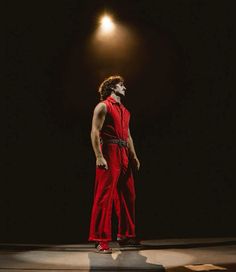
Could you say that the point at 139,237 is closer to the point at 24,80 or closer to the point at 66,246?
the point at 66,246

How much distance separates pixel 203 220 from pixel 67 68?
12.4ft

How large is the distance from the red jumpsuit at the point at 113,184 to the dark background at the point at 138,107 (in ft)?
8.71

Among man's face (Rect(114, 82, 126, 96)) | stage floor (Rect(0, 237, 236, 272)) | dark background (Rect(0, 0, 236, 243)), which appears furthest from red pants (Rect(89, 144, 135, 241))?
dark background (Rect(0, 0, 236, 243))

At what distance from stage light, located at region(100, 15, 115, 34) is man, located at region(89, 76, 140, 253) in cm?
286

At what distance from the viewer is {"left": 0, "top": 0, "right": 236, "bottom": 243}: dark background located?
10141mm

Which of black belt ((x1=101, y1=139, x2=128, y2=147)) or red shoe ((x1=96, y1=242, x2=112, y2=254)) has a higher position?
black belt ((x1=101, y1=139, x2=128, y2=147))

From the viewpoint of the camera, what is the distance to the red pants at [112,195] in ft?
22.3

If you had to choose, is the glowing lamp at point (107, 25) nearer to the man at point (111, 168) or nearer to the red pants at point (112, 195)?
the man at point (111, 168)

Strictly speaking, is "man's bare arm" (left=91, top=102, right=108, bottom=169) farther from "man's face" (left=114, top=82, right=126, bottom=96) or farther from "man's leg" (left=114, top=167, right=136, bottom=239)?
"man's leg" (left=114, top=167, right=136, bottom=239)

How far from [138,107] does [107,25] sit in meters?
1.60

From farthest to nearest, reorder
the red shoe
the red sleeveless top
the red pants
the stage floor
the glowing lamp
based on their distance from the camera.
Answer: the glowing lamp → the red sleeveless top → the red pants → the red shoe → the stage floor

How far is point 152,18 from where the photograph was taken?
1047cm

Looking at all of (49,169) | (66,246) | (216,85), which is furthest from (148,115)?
(66,246)

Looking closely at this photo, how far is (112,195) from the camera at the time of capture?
22.6ft
